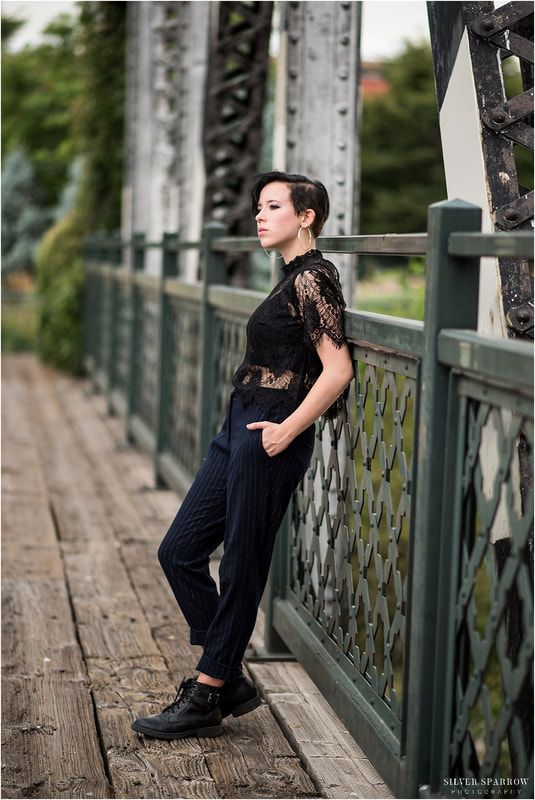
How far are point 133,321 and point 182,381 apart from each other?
2.61 metres

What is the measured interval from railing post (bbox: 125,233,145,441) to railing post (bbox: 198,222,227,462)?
12.1 feet

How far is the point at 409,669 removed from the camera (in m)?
2.96

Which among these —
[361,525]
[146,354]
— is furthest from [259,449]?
[146,354]

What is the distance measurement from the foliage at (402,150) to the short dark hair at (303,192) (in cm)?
4483

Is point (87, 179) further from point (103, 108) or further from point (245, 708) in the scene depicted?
point (245, 708)

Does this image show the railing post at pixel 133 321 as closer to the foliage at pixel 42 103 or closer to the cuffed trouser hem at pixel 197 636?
the cuffed trouser hem at pixel 197 636

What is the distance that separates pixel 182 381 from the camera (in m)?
7.51

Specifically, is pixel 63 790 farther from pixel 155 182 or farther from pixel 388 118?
pixel 388 118

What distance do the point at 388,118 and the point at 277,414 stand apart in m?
47.4

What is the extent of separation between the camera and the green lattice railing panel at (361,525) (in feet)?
10.3

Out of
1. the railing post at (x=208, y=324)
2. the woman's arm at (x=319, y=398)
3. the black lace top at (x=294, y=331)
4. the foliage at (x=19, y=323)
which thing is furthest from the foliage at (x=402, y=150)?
the woman's arm at (x=319, y=398)

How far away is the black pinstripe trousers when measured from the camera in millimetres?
3592

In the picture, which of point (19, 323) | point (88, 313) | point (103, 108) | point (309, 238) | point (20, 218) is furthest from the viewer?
point (20, 218)

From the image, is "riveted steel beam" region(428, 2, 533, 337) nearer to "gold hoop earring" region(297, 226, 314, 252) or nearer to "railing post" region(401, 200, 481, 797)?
"gold hoop earring" region(297, 226, 314, 252)
